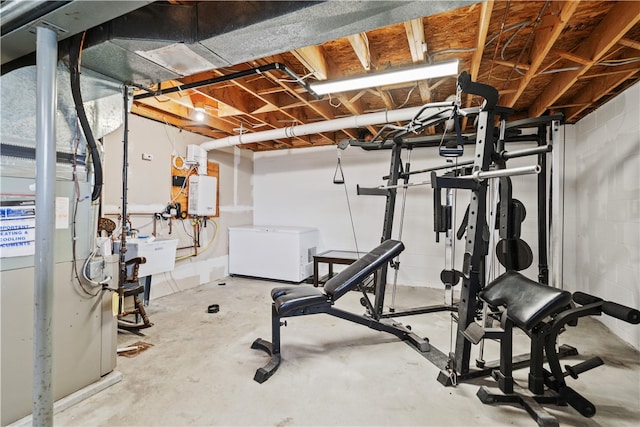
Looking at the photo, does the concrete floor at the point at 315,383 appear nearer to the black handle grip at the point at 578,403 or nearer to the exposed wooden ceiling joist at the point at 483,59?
the black handle grip at the point at 578,403

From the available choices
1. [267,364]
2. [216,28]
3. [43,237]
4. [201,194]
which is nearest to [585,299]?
[267,364]

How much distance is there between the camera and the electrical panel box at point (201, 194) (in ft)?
14.1

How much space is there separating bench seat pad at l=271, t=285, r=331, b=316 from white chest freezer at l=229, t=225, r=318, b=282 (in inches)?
87.2

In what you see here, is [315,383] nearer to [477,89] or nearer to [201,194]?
[477,89]

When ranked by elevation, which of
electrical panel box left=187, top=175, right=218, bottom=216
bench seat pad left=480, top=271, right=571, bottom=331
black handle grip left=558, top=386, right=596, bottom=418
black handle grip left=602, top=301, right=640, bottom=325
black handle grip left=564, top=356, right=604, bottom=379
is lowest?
black handle grip left=558, top=386, right=596, bottom=418

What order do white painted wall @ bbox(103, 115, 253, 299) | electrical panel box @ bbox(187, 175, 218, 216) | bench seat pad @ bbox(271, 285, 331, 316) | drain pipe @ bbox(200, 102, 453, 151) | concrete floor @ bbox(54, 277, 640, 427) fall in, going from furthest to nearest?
electrical panel box @ bbox(187, 175, 218, 216)
white painted wall @ bbox(103, 115, 253, 299)
drain pipe @ bbox(200, 102, 453, 151)
bench seat pad @ bbox(271, 285, 331, 316)
concrete floor @ bbox(54, 277, 640, 427)

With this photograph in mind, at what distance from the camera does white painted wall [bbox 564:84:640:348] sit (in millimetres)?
2648

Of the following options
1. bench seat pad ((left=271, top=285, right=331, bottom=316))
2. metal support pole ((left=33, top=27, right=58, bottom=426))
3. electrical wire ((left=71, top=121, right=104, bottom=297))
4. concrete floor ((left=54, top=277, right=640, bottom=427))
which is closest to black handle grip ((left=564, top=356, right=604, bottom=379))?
concrete floor ((left=54, top=277, right=640, bottom=427))

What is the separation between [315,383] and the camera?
6.78ft

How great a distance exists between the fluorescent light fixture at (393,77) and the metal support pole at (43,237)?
188 cm

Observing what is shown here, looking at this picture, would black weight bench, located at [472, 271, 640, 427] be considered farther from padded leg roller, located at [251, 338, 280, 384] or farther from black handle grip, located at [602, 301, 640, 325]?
padded leg roller, located at [251, 338, 280, 384]

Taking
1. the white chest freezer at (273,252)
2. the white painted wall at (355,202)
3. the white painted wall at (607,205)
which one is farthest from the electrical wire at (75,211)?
the white painted wall at (607,205)

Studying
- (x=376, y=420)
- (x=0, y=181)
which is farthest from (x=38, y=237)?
(x=376, y=420)

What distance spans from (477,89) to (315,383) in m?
2.31
